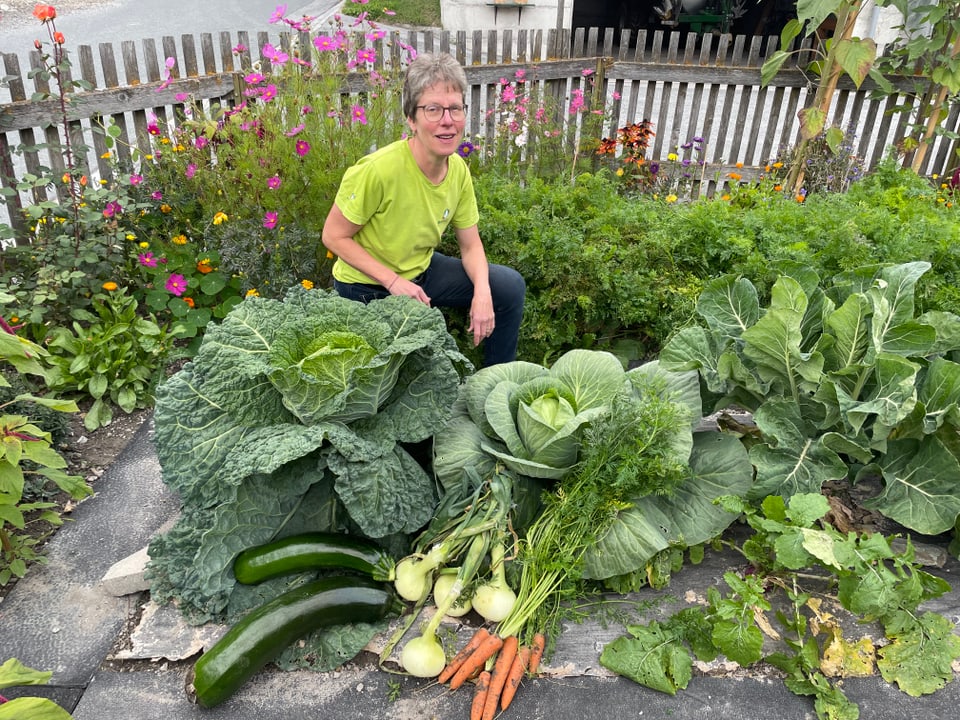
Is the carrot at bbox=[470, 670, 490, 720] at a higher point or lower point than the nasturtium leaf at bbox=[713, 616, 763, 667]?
lower

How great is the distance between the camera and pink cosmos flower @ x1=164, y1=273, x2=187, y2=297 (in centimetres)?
379

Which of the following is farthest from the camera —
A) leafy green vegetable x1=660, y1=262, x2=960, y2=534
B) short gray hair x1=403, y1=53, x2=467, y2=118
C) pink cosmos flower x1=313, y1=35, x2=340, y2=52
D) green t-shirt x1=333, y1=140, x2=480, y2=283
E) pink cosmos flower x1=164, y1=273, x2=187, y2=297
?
pink cosmos flower x1=313, y1=35, x2=340, y2=52

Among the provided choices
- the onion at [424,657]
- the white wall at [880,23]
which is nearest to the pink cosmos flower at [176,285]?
the onion at [424,657]

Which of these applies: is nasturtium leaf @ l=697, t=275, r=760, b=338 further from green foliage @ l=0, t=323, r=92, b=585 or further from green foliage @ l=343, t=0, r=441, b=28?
green foliage @ l=343, t=0, r=441, b=28

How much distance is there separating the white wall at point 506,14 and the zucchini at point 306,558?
438 inches

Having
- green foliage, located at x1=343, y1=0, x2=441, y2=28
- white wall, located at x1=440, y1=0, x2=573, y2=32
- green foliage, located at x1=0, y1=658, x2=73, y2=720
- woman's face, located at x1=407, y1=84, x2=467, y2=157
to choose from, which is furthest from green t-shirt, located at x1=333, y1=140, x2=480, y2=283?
green foliage, located at x1=343, y1=0, x2=441, y2=28

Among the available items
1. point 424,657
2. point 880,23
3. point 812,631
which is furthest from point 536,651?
point 880,23

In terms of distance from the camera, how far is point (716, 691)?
85.3 inches

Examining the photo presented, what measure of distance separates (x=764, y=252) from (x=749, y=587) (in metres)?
1.82

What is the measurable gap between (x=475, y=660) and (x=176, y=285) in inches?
106

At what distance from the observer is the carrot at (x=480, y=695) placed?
2041 mm

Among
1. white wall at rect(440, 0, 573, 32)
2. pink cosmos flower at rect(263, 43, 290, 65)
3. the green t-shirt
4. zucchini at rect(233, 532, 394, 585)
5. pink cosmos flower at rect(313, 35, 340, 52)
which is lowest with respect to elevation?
zucchini at rect(233, 532, 394, 585)

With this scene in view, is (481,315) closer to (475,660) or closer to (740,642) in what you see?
(475,660)

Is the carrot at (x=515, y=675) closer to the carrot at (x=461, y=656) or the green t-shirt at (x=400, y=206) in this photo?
the carrot at (x=461, y=656)
